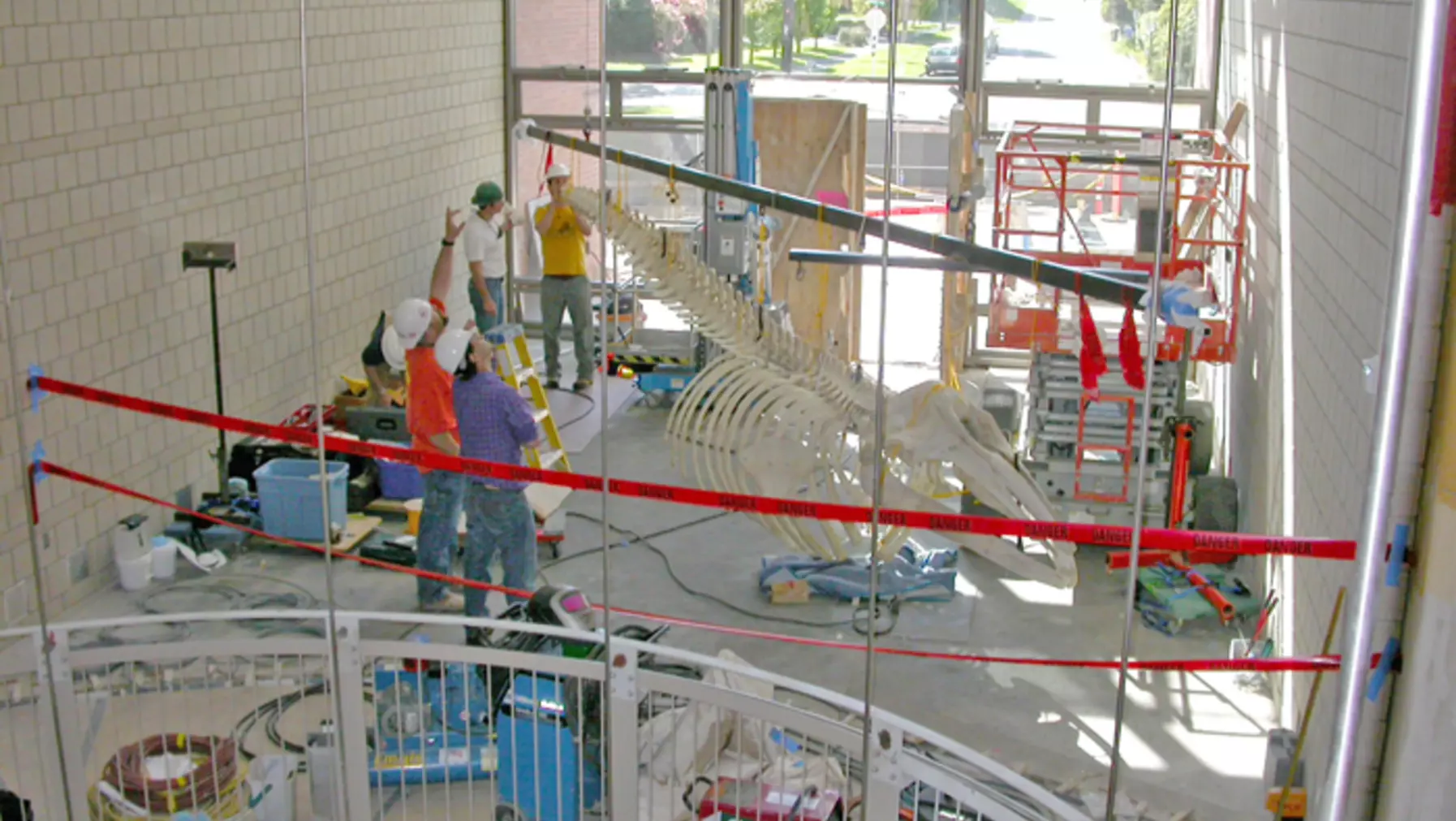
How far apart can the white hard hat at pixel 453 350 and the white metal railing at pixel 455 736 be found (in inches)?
52.5

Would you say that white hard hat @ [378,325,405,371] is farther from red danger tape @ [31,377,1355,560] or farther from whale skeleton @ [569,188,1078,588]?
red danger tape @ [31,377,1355,560]

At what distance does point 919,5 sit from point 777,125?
162 cm

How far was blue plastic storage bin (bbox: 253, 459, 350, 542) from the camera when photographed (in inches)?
324

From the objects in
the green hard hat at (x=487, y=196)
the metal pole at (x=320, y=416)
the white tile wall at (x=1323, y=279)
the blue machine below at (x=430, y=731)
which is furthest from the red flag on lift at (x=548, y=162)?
the metal pole at (x=320, y=416)

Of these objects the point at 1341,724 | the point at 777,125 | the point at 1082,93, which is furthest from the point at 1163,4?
the point at 1341,724

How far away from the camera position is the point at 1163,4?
11.6m

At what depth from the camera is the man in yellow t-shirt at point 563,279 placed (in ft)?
35.3

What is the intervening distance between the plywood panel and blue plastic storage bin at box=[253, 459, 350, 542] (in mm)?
4124

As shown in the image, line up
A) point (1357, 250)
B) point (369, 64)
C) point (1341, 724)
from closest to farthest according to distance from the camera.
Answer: point (1341, 724) → point (1357, 250) → point (369, 64)

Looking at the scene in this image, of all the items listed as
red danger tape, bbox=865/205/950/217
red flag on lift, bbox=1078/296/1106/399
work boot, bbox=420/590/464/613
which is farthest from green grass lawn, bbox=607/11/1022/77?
red flag on lift, bbox=1078/296/1106/399

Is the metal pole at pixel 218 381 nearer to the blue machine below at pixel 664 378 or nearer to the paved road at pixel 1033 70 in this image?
the blue machine below at pixel 664 378

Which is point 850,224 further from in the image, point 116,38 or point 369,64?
point 369,64

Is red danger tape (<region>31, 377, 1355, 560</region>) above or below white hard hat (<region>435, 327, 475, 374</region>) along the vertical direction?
below

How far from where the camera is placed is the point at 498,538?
6980mm
